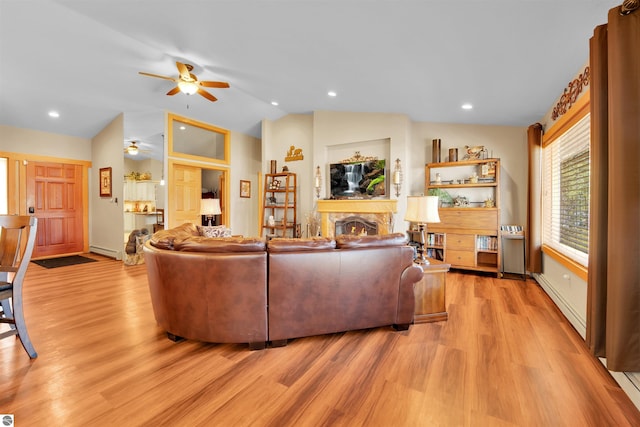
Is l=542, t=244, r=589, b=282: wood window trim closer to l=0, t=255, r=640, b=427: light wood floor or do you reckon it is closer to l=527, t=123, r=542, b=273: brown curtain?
l=527, t=123, r=542, b=273: brown curtain

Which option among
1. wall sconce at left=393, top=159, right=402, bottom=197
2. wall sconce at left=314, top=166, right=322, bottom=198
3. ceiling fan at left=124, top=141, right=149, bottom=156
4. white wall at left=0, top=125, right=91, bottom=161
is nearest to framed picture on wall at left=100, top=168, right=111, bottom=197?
ceiling fan at left=124, top=141, right=149, bottom=156

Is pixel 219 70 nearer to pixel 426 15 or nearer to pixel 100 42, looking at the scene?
pixel 100 42

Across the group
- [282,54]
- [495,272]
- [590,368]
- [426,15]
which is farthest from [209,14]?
[495,272]

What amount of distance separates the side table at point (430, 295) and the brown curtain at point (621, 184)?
118 centimetres

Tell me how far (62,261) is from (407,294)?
6359mm

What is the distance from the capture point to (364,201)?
5.18 metres

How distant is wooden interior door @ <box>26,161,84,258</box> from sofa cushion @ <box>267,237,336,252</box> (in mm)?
6209

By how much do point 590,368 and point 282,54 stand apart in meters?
4.08

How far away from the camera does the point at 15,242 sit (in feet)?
6.98

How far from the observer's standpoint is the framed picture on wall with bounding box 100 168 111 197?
575 centimetres

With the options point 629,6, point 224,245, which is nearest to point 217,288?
point 224,245

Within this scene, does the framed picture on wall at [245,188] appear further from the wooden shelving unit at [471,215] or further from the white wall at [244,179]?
the wooden shelving unit at [471,215]

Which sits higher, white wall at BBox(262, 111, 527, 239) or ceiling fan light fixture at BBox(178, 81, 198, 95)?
ceiling fan light fixture at BBox(178, 81, 198, 95)

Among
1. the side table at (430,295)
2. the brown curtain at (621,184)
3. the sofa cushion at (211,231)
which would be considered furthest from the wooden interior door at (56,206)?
the brown curtain at (621,184)
